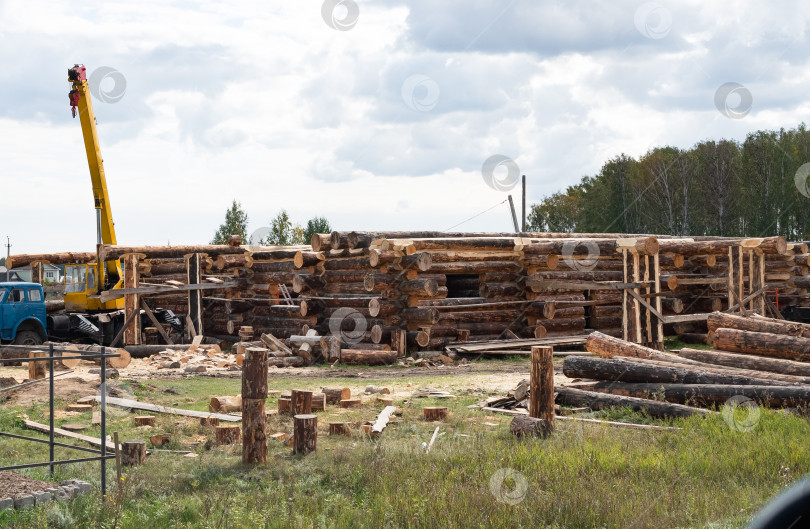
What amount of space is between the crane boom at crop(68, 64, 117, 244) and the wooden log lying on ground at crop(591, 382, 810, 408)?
1889cm

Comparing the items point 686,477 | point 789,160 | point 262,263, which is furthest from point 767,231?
point 686,477

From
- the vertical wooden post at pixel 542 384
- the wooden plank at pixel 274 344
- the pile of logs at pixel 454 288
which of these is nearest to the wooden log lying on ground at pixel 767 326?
the pile of logs at pixel 454 288

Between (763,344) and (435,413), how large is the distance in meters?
6.10

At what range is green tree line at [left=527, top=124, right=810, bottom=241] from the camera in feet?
164

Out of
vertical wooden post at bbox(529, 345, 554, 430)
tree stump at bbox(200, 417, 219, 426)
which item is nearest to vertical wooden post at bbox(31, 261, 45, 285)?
tree stump at bbox(200, 417, 219, 426)

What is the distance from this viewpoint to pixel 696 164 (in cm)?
5441

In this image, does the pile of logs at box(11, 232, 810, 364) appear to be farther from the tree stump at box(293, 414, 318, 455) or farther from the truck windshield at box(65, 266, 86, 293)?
the tree stump at box(293, 414, 318, 455)

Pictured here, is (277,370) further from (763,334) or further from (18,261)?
(18,261)

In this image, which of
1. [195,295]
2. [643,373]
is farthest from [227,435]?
[195,295]

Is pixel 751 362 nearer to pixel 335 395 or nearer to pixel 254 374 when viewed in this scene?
pixel 335 395

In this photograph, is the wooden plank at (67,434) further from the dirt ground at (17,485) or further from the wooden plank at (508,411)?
the wooden plank at (508,411)

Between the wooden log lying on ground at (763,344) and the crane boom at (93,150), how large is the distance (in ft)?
61.9

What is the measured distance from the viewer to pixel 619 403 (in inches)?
453

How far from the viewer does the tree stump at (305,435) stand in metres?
9.27
